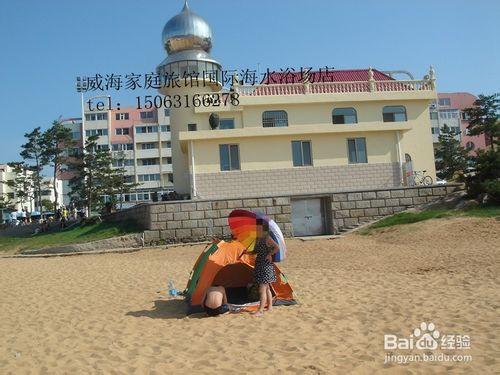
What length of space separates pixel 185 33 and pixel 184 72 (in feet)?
8.54

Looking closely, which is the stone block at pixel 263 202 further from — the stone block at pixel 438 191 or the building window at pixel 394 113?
the building window at pixel 394 113

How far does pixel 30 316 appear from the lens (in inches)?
326

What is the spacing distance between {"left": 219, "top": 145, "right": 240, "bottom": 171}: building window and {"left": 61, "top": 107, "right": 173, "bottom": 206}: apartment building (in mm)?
40382

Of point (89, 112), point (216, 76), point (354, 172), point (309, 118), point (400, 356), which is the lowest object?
point (400, 356)

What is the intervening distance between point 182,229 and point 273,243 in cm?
1363

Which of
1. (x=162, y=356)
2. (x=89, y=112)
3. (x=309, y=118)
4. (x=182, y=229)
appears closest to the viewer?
(x=162, y=356)

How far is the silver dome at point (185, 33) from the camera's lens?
2836 centimetres

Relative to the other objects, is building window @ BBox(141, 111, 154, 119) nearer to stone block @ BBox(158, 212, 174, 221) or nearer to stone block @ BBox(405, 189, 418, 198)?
stone block @ BBox(158, 212, 174, 221)

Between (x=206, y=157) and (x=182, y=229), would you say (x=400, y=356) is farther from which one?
(x=206, y=157)

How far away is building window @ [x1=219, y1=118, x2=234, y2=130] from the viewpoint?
85.4 ft

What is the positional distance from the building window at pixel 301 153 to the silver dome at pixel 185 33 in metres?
9.86

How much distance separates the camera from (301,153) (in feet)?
80.8

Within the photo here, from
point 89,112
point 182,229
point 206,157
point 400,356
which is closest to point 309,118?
point 206,157

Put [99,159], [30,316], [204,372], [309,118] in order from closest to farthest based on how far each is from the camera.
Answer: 1. [204,372]
2. [30,316]
3. [309,118]
4. [99,159]
